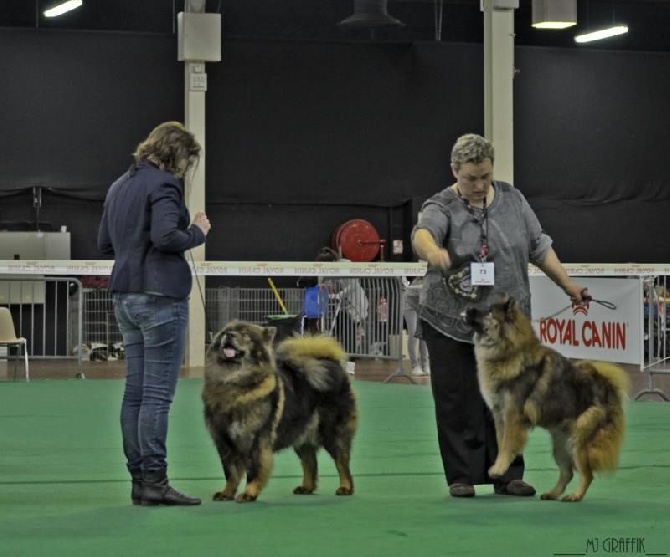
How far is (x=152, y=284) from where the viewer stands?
4.96m

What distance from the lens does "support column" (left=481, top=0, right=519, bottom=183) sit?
14.4 m

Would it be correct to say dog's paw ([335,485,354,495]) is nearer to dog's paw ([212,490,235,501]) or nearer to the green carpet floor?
the green carpet floor

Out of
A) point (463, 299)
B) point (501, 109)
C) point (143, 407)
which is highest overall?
point (501, 109)

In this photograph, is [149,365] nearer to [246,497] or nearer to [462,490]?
[246,497]

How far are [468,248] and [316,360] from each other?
→ 0.84m

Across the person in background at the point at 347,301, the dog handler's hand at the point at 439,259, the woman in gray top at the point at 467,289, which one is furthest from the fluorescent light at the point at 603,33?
the dog handler's hand at the point at 439,259

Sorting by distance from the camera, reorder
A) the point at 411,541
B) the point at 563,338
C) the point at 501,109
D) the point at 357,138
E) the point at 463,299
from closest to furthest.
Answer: the point at 411,541, the point at 463,299, the point at 563,338, the point at 501,109, the point at 357,138

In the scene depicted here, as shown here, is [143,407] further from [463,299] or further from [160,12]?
[160,12]

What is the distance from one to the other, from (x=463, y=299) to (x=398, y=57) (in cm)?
1435

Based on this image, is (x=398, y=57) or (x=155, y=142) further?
(x=398, y=57)

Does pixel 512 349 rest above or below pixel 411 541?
above

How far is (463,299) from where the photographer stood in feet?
17.6

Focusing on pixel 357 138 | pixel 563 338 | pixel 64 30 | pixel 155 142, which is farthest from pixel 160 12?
pixel 155 142

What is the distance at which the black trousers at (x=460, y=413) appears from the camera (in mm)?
5430
